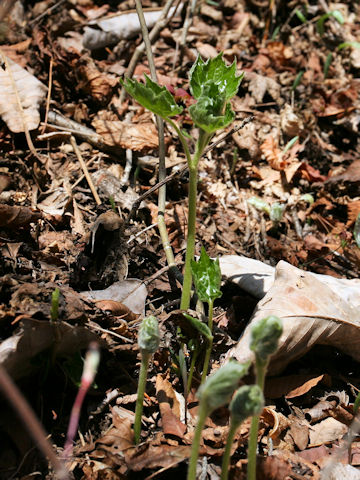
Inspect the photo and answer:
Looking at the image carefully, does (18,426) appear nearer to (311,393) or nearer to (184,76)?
(311,393)

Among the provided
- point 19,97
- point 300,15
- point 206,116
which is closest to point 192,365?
point 206,116

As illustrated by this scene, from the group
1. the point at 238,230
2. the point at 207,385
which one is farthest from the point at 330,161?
the point at 207,385

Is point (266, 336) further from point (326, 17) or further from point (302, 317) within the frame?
point (326, 17)

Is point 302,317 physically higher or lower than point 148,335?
lower

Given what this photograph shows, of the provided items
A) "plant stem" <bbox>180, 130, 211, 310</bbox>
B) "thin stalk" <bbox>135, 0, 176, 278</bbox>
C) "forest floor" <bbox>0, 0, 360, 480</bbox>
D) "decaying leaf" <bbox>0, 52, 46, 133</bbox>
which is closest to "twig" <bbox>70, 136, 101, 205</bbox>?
"forest floor" <bbox>0, 0, 360, 480</bbox>

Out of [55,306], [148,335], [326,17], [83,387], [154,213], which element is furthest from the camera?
[326,17]
